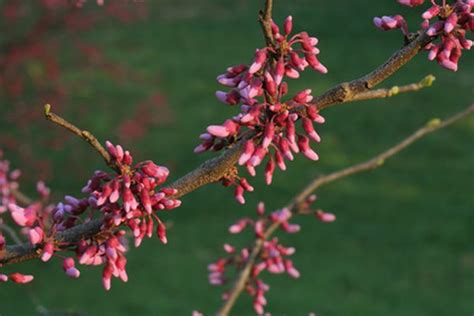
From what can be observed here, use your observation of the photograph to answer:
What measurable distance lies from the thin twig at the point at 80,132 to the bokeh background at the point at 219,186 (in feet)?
24.2

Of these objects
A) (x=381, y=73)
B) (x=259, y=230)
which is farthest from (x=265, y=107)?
(x=259, y=230)

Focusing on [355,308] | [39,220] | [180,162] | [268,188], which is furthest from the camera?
[180,162]

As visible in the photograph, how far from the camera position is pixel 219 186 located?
1275 cm

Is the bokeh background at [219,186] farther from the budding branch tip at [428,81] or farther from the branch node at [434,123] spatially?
the budding branch tip at [428,81]

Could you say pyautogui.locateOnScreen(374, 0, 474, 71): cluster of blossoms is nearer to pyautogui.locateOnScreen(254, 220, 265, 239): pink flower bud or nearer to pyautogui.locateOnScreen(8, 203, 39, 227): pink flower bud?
pyautogui.locateOnScreen(8, 203, 39, 227): pink flower bud

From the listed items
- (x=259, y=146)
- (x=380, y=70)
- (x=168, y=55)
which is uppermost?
→ (x=380, y=70)

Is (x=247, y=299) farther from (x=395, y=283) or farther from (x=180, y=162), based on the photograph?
(x=180, y=162)

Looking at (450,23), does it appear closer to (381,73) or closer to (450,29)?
(450,29)

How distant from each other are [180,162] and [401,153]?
3.64 meters

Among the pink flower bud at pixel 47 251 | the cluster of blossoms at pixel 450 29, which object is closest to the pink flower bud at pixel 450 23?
the cluster of blossoms at pixel 450 29

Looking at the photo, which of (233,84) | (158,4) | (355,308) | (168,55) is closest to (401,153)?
(355,308)

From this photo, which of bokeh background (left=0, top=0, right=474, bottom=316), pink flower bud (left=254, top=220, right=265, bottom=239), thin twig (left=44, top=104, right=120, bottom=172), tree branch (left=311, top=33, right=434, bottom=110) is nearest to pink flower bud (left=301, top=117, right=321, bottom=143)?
tree branch (left=311, top=33, right=434, bottom=110)

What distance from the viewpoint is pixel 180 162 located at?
13.1 meters

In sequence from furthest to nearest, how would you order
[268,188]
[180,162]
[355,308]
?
1. [180,162]
2. [268,188]
3. [355,308]
